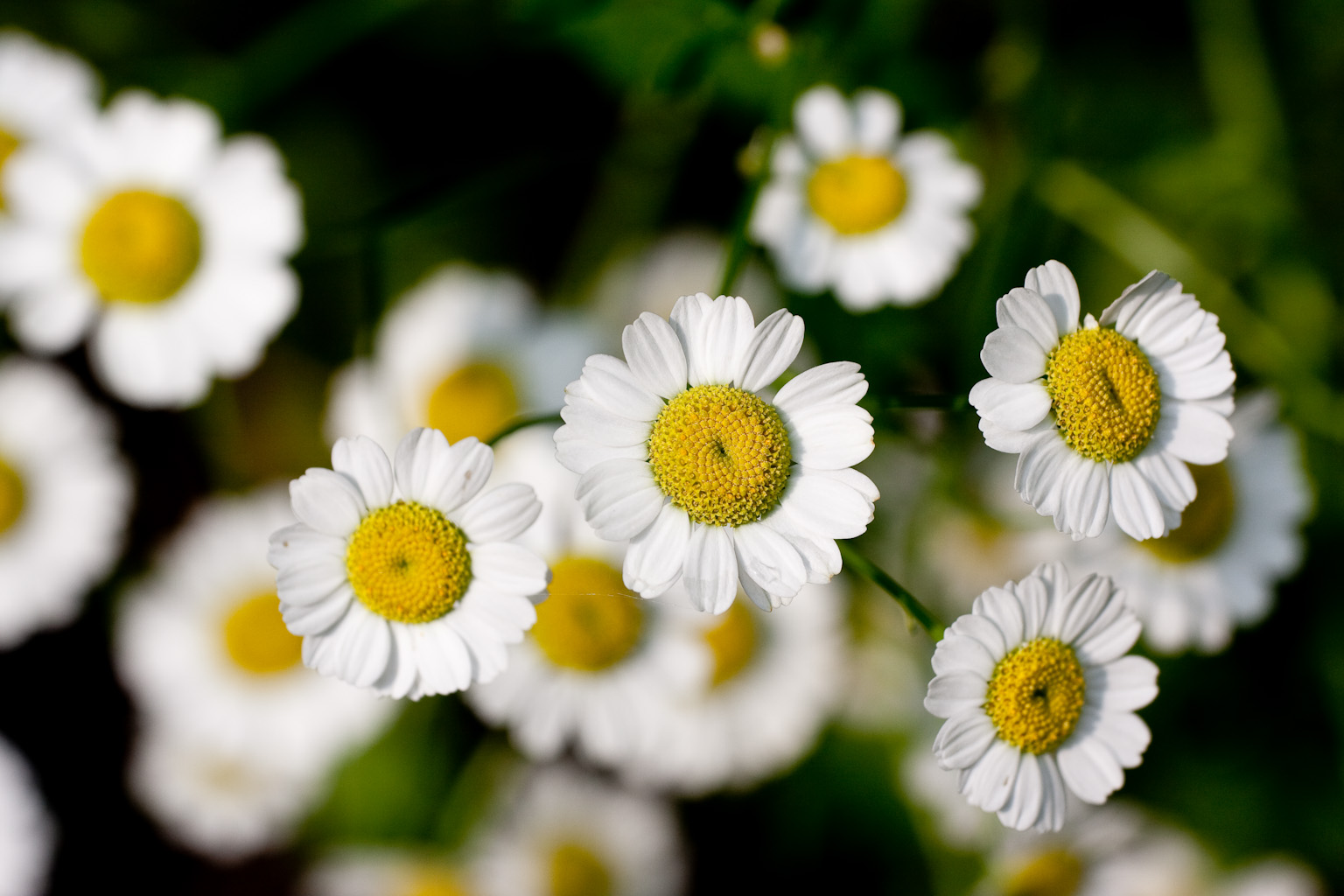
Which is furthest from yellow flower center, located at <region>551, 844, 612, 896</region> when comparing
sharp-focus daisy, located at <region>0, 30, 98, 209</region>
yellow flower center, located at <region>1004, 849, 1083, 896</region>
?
sharp-focus daisy, located at <region>0, 30, 98, 209</region>

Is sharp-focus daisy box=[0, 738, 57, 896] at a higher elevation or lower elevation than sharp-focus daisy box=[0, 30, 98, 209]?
lower

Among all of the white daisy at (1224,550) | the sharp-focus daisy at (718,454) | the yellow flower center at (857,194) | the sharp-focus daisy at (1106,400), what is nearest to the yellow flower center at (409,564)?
the sharp-focus daisy at (718,454)

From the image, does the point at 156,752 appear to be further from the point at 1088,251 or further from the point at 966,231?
the point at 1088,251

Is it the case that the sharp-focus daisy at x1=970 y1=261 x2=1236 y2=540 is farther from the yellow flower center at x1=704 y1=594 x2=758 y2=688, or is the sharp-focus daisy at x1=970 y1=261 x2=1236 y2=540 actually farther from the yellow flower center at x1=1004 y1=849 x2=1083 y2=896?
the yellow flower center at x1=1004 y1=849 x2=1083 y2=896

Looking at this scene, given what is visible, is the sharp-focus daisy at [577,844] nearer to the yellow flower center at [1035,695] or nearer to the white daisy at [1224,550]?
the white daisy at [1224,550]

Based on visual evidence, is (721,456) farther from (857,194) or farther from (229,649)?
(229,649)

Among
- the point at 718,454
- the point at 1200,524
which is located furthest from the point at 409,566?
the point at 1200,524

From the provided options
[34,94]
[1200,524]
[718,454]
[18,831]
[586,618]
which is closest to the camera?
[718,454]
